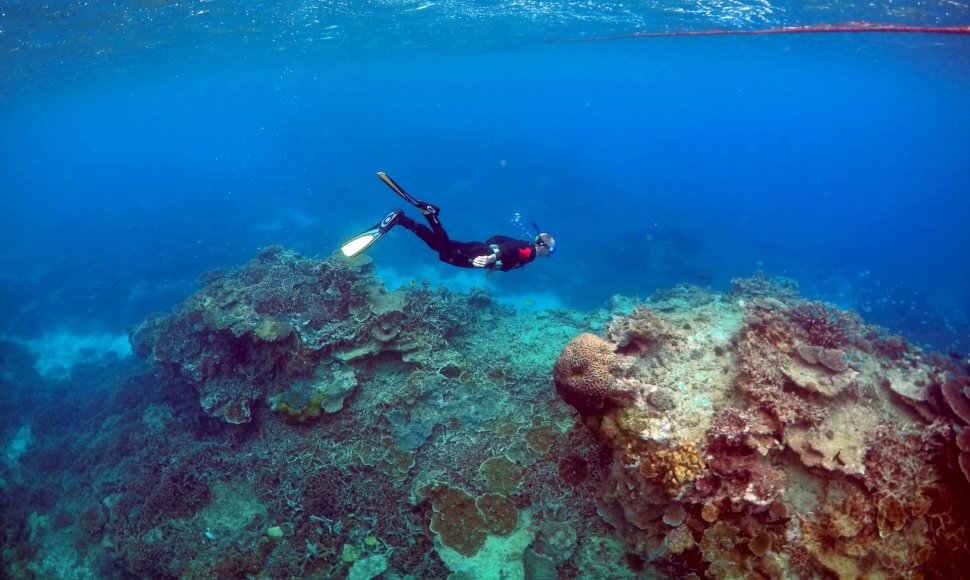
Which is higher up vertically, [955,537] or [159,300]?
[955,537]

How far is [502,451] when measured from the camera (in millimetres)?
8109

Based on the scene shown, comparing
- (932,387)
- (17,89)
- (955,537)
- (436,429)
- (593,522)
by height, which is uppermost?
(932,387)

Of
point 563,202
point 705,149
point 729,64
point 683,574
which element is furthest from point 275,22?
point 705,149

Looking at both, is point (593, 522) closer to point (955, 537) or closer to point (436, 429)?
point (436, 429)

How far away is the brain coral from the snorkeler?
85.5 inches

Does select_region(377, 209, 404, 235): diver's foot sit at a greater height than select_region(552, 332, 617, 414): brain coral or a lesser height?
greater

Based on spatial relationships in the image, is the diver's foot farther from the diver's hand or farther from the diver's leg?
the diver's hand

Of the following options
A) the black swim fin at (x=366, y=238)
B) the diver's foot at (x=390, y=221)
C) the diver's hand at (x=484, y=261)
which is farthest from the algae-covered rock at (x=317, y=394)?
the diver's hand at (x=484, y=261)

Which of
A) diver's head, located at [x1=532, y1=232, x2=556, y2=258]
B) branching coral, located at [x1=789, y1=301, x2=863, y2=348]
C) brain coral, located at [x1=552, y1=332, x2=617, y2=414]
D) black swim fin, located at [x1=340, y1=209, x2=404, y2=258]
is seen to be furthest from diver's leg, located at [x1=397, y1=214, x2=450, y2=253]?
branching coral, located at [x1=789, y1=301, x2=863, y2=348]

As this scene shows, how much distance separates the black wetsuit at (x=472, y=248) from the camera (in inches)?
338

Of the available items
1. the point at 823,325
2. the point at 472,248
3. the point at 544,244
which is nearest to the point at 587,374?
the point at 544,244

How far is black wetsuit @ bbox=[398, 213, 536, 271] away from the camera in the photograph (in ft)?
28.1

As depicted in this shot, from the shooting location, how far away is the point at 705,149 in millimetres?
85938

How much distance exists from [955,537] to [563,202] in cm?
2978
